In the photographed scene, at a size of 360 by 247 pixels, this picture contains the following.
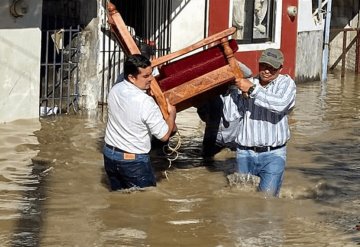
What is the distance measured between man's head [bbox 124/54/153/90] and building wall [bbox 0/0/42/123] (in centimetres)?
487

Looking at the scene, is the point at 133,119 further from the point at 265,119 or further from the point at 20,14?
the point at 20,14

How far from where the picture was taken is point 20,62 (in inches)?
534

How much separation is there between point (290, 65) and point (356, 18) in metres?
4.35

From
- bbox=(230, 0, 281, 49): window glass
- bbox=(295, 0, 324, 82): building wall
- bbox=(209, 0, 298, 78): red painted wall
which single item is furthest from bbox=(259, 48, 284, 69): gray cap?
bbox=(295, 0, 324, 82): building wall

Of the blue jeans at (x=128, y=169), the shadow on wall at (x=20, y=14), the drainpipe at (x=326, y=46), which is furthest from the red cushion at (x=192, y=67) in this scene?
the drainpipe at (x=326, y=46)

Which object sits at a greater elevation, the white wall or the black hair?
the white wall

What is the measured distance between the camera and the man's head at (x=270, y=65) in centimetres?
871

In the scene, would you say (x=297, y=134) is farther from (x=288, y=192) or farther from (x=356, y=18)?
(x=356, y=18)

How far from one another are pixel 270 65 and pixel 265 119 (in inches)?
19.7

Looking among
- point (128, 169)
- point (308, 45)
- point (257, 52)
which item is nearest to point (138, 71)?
point (128, 169)

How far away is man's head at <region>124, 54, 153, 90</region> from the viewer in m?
8.75

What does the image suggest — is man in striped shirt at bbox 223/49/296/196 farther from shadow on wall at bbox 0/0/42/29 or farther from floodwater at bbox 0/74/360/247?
shadow on wall at bbox 0/0/42/29

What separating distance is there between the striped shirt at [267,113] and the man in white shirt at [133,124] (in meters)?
0.66

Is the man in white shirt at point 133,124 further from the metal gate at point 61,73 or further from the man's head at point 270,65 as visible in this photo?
the metal gate at point 61,73
